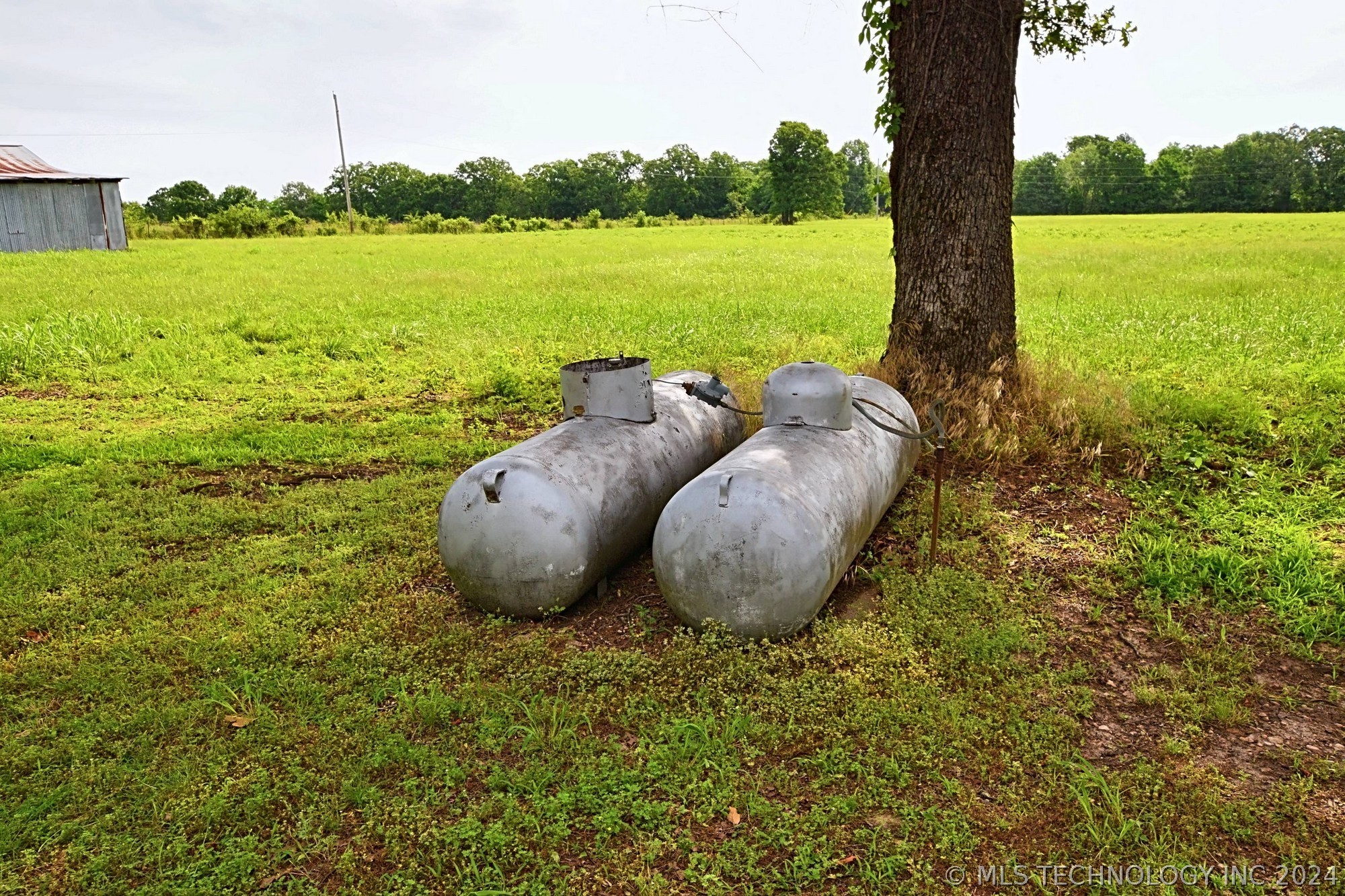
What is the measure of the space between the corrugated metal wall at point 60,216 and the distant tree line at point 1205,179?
63257 mm

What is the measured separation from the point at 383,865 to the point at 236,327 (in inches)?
→ 467

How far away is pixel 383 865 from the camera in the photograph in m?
3.02

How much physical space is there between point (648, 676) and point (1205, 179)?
261 feet

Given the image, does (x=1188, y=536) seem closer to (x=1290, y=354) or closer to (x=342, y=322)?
(x=1290, y=354)

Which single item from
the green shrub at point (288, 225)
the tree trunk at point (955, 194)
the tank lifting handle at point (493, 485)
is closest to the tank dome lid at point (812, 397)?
the tank lifting handle at point (493, 485)

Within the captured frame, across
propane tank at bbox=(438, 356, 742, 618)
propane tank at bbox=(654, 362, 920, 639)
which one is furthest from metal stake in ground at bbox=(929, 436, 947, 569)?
propane tank at bbox=(438, 356, 742, 618)

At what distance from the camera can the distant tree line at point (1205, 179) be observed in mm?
63094

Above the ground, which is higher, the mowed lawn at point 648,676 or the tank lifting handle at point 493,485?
the tank lifting handle at point 493,485

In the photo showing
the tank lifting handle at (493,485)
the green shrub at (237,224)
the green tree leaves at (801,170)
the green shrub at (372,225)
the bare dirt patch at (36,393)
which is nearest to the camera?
the tank lifting handle at (493,485)

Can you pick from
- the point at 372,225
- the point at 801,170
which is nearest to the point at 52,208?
the point at 372,225

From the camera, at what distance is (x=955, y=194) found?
690 cm

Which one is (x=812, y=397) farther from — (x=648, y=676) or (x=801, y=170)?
(x=801, y=170)

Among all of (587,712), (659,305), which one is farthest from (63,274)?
(587,712)

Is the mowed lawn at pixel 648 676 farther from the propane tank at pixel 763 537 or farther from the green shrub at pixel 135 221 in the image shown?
the green shrub at pixel 135 221
